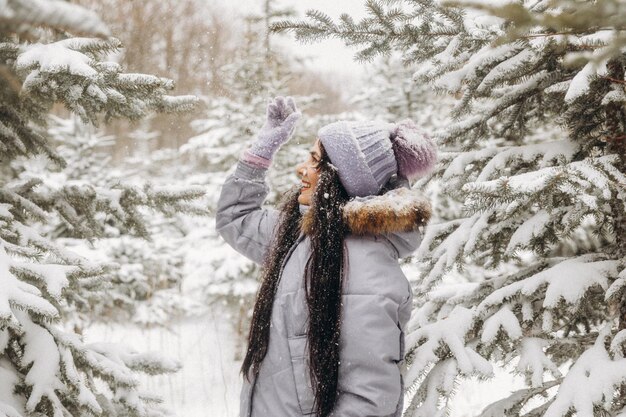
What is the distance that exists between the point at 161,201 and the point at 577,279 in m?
2.27

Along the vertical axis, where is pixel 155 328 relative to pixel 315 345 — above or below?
below

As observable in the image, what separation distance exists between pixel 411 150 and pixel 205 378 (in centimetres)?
825

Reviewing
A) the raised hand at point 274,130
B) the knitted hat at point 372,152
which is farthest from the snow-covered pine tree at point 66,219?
the knitted hat at point 372,152

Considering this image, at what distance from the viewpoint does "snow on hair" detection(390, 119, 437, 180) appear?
229 cm

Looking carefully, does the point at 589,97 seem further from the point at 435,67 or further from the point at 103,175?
the point at 103,175

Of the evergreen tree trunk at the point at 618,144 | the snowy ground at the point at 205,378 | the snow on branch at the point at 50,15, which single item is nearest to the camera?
the snow on branch at the point at 50,15

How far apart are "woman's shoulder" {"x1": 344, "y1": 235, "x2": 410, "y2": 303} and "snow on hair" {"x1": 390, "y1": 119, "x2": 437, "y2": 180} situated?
13.2 inches

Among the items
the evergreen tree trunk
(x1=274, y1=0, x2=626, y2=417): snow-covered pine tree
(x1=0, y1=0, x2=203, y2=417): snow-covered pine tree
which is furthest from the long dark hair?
the evergreen tree trunk

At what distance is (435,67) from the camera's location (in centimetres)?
269

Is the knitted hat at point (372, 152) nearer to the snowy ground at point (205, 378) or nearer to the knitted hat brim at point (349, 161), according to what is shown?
the knitted hat brim at point (349, 161)

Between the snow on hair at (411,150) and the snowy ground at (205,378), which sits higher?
the snow on hair at (411,150)

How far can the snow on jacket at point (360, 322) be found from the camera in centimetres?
201

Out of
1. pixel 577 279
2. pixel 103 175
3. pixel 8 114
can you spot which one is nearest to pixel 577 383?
pixel 577 279

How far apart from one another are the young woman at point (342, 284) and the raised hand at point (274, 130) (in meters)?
0.24
